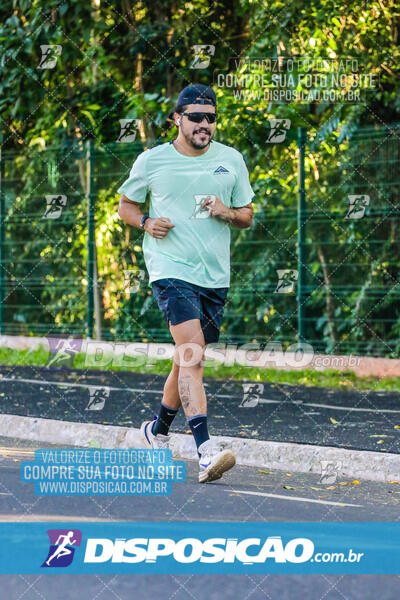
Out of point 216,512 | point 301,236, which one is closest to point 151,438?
point 216,512

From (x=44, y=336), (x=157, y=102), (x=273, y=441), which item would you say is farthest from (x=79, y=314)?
(x=273, y=441)

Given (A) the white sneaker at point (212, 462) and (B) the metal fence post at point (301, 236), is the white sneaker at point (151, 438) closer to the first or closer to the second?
(A) the white sneaker at point (212, 462)

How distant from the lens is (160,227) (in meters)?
6.45

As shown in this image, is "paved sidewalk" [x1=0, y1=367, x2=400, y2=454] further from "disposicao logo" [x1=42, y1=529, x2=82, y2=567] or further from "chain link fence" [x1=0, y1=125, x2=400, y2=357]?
"disposicao logo" [x1=42, y1=529, x2=82, y2=567]

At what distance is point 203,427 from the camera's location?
643 cm

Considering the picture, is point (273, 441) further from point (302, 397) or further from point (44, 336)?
point (44, 336)

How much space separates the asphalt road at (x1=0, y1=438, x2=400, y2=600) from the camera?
4.30m

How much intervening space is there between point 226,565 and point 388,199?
8.12m

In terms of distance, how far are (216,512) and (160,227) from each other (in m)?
1.68

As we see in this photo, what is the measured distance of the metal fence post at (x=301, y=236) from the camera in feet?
41.4

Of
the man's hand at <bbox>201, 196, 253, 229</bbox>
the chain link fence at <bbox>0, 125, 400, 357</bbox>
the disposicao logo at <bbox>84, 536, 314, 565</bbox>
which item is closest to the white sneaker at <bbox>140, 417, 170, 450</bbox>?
the man's hand at <bbox>201, 196, 253, 229</bbox>

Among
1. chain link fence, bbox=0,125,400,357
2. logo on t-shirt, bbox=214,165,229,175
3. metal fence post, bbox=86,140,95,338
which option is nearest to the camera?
logo on t-shirt, bbox=214,165,229,175

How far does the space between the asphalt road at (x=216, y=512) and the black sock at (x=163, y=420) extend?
12.1 inches

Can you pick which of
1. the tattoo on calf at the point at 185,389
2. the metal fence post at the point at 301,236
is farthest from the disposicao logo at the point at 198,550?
the metal fence post at the point at 301,236
